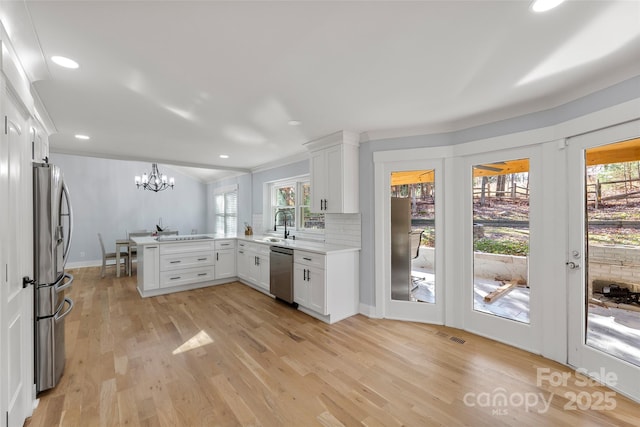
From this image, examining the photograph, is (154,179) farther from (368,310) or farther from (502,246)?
(502,246)

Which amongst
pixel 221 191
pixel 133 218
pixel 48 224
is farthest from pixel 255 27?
pixel 133 218

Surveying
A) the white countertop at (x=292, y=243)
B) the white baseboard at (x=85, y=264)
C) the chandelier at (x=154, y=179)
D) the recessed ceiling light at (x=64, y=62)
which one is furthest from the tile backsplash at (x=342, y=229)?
the white baseboard at (x=85, y=264)

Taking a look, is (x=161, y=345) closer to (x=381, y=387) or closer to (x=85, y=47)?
(x=381, y=387)

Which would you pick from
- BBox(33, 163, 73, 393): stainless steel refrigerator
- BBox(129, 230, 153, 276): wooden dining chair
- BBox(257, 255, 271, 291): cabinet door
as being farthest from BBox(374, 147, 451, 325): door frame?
BBox(129, 230, 153, 276): wooden dining chair

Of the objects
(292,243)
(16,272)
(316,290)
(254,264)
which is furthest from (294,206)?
(16,272)

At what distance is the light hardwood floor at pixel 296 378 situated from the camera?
1.85 m

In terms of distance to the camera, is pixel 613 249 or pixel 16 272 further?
pixel 613 249

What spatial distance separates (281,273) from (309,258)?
71 centimetres

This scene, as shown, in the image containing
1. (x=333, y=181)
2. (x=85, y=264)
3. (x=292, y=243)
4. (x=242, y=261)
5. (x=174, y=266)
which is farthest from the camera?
(x=85, y=264)

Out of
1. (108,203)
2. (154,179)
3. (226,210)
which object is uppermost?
(154,179)

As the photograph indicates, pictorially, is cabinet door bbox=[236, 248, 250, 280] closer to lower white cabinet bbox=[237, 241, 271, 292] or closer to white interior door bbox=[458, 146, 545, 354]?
lower white cabinet bbox=[237, 241, 271, 292]

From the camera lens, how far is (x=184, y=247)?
4770 mm

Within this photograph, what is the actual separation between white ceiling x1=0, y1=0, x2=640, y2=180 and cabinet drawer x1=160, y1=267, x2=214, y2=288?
252 cm

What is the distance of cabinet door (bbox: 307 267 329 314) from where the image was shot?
3.37 m
